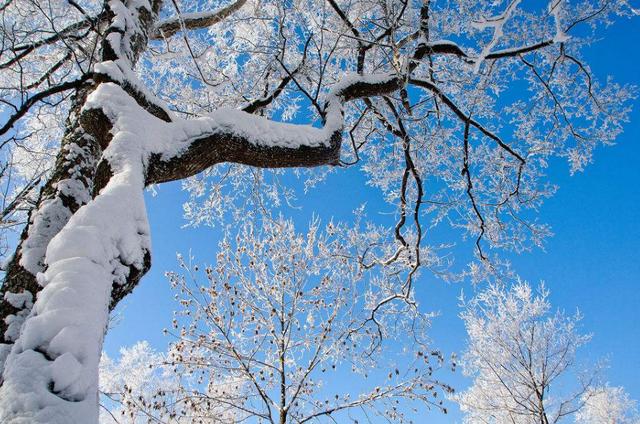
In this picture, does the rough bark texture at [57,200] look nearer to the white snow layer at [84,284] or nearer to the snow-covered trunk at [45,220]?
the snow-covered trunk at [45,220]

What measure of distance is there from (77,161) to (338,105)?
2.02 m

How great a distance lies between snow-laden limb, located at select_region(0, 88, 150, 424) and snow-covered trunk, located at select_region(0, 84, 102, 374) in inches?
24.7

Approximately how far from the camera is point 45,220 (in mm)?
2109

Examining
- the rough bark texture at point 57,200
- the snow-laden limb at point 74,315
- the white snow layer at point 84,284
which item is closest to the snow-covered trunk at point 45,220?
the rough bark texture at point 57,200

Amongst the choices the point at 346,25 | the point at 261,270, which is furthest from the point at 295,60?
the point at 261,270

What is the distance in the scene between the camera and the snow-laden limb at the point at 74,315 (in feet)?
3.53

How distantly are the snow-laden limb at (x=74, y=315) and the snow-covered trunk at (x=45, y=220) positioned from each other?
0.63 m

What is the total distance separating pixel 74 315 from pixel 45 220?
1.17 meters

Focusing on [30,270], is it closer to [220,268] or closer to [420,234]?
[420,234]

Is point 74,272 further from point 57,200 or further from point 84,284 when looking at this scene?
point 57,200

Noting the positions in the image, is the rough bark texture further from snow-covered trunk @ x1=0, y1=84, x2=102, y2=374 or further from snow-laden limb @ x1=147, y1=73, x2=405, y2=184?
snow-laden limb @ x1=147, y1=73, x2=405, y2=184

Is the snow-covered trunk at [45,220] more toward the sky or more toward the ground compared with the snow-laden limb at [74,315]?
more toward the sky

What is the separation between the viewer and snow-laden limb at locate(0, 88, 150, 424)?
1.08 m

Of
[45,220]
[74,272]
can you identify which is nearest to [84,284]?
[74,272]
